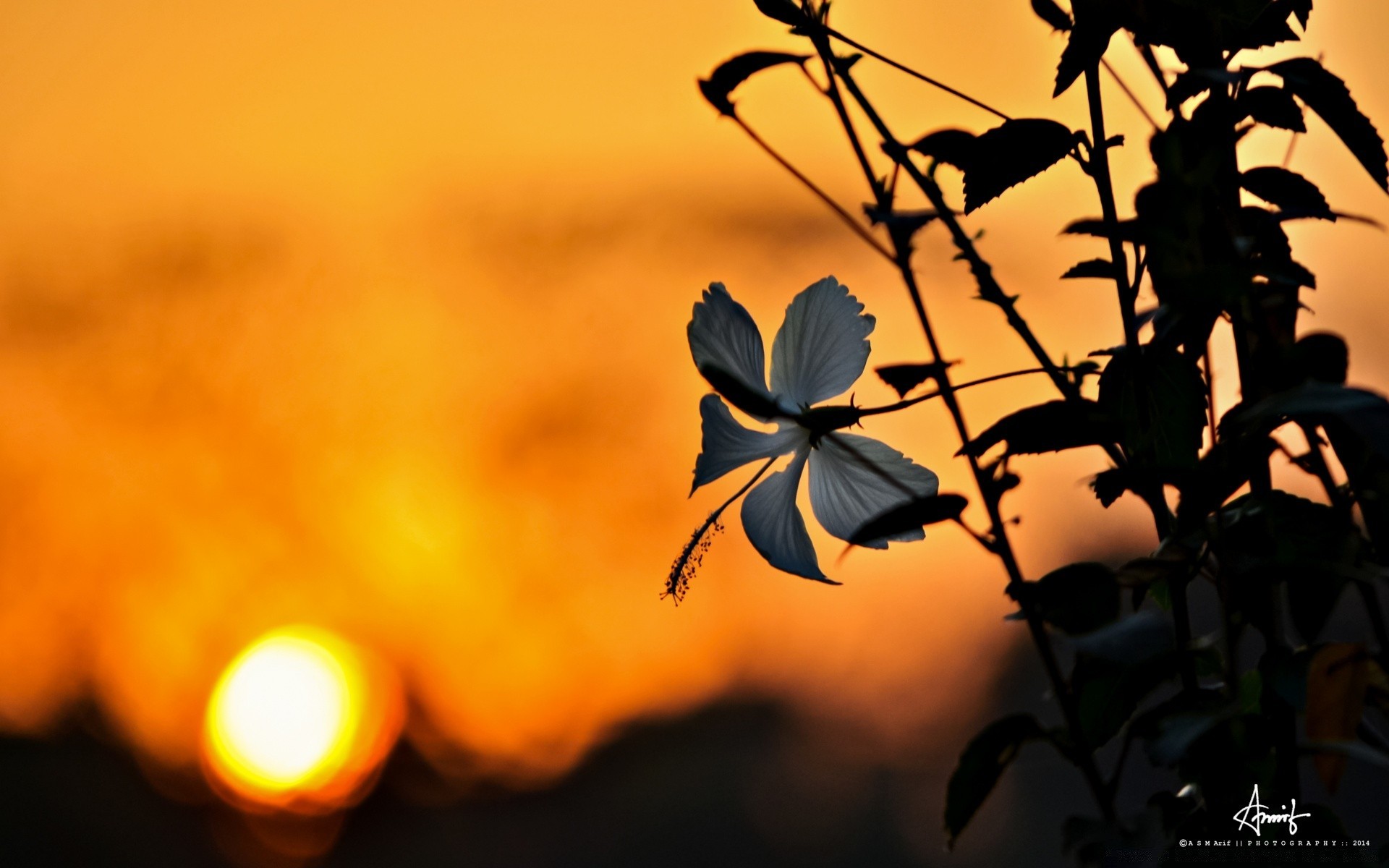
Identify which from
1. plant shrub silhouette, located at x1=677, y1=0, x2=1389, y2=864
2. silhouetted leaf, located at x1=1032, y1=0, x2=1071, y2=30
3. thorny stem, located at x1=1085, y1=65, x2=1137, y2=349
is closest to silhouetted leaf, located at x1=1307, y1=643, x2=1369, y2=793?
plant shrub silhouette, located at x1=677, y1=0, x2=1389, y2=864

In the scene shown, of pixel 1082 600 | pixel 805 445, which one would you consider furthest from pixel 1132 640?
pixel 805 445

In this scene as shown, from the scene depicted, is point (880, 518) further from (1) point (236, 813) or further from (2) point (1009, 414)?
(1) point (236, 813)

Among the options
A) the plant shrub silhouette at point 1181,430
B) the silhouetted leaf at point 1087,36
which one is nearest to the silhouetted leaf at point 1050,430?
the plant shrub silhouette at point 1181,430

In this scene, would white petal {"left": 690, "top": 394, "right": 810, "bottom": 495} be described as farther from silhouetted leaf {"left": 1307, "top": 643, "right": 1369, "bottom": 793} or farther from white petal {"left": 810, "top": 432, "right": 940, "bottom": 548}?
silhouetted leaf {"left": 1307, "top": 643, "right": 1369, "bottom": 793}

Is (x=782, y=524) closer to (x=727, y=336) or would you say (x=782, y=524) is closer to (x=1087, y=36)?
(x=727, y=336)

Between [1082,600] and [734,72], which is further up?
[734,72]
